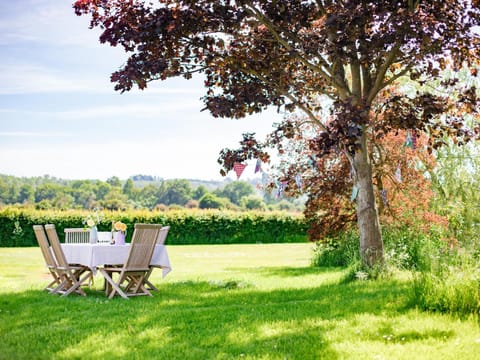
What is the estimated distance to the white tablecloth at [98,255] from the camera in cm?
851

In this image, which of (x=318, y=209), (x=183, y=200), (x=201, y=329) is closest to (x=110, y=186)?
(x=183, y=200)

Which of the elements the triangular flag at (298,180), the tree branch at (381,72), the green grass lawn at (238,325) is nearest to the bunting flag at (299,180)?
the triangular flag at (298,180)

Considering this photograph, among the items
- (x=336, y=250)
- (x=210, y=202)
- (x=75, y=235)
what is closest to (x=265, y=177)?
(x=336, y=250)

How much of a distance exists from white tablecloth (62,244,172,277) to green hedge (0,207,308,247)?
1618cm

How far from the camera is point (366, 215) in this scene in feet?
32.6

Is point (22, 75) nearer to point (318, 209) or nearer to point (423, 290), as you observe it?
point (318, 209)

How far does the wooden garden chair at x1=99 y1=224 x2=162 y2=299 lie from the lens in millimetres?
8284

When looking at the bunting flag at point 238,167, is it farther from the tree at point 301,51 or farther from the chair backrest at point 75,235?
the chair backrest at point 75,235

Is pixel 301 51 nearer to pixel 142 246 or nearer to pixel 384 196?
pixel 142 246

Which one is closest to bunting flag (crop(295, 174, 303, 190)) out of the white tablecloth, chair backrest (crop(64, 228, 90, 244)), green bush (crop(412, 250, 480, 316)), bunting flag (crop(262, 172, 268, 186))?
bunting flag (crop(262, 172, 268, 186))

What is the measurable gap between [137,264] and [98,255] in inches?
23.6

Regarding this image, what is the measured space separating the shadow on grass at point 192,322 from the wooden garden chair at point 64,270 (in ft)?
0.93

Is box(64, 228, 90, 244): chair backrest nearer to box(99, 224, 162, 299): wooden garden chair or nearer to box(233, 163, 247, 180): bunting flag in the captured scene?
box(99, 224, 162, 299): wooden garden chair

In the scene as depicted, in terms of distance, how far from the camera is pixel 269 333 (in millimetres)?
5551
